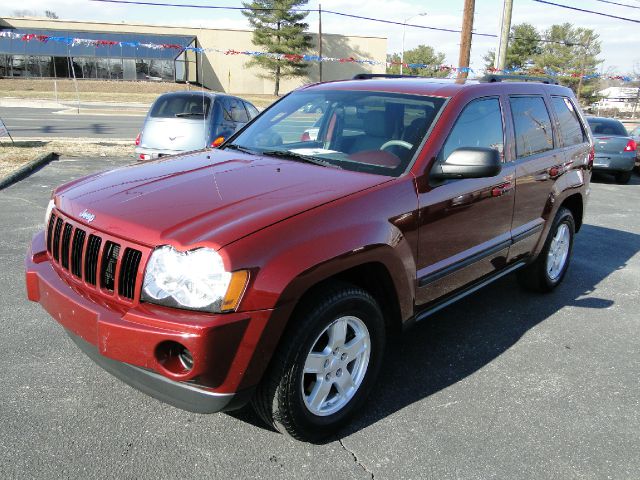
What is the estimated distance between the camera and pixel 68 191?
3.12 metres

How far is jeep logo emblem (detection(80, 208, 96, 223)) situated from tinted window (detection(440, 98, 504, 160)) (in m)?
1.97

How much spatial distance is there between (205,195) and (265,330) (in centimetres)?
83

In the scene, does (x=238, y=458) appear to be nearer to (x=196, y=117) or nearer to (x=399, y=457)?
(x=399, y=457)

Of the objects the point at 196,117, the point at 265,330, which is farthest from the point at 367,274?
the point at 196,117

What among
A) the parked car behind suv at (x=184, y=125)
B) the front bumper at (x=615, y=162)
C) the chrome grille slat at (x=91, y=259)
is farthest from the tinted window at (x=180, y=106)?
the front bumper at (x=615, y=162)

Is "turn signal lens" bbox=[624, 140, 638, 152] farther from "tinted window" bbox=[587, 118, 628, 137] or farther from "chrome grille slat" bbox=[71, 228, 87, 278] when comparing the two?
"chrome grille slat" bbox=[71, 228, 87, 278]

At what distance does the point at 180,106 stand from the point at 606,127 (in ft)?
33.4

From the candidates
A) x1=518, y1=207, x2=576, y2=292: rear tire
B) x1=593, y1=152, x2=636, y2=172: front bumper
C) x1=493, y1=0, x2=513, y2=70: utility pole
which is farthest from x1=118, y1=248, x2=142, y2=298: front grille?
x1=493, y1=0, x2=513, y2=70: utility pole

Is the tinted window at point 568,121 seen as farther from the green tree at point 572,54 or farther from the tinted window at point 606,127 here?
the green tree at point 572,54

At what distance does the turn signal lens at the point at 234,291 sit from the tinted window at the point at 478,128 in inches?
63.6

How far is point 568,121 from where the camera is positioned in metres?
5.04

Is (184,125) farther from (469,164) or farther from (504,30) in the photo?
(504,30)

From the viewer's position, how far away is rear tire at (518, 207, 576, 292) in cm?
488

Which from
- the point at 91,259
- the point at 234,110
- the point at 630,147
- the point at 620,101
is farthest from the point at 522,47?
the point at 91,259
